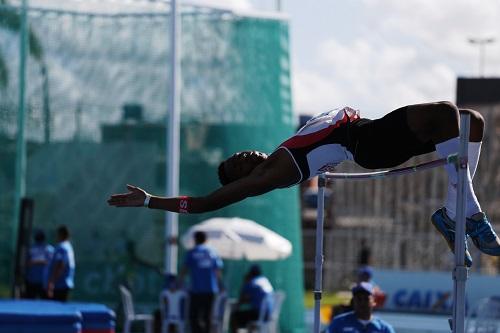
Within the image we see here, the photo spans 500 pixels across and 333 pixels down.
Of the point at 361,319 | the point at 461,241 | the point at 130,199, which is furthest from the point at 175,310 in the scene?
the point at 461,241

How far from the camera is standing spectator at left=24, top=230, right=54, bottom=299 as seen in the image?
19.3 metres

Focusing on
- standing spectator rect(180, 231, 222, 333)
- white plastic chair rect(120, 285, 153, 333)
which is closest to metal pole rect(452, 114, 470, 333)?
standing spectator rect(180, 231, 222, 333)

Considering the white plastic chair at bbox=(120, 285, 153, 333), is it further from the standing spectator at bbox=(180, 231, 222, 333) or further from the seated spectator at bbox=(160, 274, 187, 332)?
the standing spectator at bbox=(180, 231, 222, 333)

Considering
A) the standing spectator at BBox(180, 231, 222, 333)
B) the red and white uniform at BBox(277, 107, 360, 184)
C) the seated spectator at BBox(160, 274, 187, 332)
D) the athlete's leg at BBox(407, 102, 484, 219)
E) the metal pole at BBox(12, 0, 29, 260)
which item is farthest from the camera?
the metal pole at BBox(12, 0, 29, 260)

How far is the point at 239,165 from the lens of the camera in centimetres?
722

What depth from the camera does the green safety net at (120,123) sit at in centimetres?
2162

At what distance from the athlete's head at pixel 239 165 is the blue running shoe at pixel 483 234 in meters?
1.14

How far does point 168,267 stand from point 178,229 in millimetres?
1526

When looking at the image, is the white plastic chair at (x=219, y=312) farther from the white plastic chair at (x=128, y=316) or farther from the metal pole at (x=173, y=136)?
the metal pole at (x=173, y=136)

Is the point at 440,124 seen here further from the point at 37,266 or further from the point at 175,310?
the point at 37,266

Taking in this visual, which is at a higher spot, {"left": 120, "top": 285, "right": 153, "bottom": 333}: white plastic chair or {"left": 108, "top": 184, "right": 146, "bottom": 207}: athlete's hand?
{"left": 108, "top": 184, "right": 146, "bottom": 207}: athlete's hand

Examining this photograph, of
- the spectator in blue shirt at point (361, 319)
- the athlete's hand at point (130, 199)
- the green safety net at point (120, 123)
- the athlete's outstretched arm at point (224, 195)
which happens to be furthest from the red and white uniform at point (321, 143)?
the green safety net at point (120, 123)

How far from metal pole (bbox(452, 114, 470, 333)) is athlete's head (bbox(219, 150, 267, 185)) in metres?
1.28

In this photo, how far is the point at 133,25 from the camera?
2212 cm
